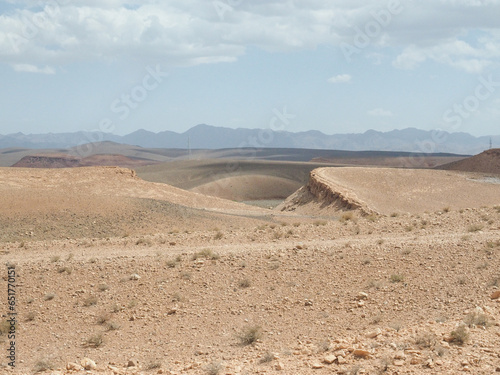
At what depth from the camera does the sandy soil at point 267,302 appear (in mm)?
8023

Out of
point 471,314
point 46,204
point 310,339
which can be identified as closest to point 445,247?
point 471,314

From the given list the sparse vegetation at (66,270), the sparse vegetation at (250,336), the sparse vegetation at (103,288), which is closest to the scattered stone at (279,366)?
the sparse vegetation at (250,336)

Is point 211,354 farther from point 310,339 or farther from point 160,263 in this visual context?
point 160,263

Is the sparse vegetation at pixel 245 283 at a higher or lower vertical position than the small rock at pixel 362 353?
higher

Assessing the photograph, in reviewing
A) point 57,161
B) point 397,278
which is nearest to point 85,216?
point 397,278

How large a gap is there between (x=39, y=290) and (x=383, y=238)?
8.00m

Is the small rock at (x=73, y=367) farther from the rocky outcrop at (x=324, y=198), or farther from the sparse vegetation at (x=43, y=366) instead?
the rocky outcrop at (x=324, y=198)

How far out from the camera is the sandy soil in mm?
8023

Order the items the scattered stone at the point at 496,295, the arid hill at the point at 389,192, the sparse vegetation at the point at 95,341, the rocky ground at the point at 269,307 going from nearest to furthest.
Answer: the rocky ground at the point at 269,307 → the sparse vegetation at the point at 95,341 → the scattered stone at the point at 496,295 → the arid hill at the point at 389,192

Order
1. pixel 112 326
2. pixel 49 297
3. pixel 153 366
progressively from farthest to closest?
1. pixel 49 297
2. pixel 112 326
3. pixel 153 366

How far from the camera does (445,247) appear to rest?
12.4 m

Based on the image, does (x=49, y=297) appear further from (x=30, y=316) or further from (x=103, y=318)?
(x=103, y=318)

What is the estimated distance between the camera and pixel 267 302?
34.6 feet

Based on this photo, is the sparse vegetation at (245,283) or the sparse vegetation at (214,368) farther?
the sparse vegetation at (245,283)
